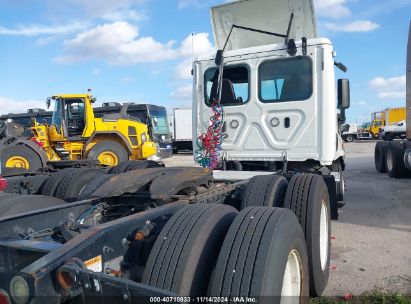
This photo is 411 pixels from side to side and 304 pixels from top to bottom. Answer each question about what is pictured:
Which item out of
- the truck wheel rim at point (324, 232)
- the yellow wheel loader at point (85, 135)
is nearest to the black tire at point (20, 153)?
the yellow wheel loader at point (85, 135)

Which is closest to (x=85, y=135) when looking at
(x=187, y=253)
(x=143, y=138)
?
(x=143, y=138)

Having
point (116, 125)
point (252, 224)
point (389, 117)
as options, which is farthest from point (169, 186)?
point (389, 117)

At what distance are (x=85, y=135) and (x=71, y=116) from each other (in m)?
0.97

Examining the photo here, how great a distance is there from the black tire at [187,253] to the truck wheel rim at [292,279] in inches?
18.5

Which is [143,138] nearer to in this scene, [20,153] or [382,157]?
[20,153]

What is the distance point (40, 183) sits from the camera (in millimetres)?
5762

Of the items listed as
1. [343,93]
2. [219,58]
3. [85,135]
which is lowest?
[85,135]

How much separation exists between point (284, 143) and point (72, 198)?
297 centimetres

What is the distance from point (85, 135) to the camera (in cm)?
1454

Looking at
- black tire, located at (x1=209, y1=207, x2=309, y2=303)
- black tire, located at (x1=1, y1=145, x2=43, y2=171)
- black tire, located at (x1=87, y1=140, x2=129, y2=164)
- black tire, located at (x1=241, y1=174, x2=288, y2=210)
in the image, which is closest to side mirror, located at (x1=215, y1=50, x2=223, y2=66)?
black tire, located at (x1=241, y1=174, x2=288, y2=210)

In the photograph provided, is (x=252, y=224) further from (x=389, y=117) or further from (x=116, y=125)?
(x=389, y=117)

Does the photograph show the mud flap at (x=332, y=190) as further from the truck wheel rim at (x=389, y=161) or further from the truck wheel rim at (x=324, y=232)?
the truck wheel rim at (x=389, y=161)

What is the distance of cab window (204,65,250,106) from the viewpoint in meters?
6.37

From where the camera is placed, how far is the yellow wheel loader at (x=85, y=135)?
14.5 m
